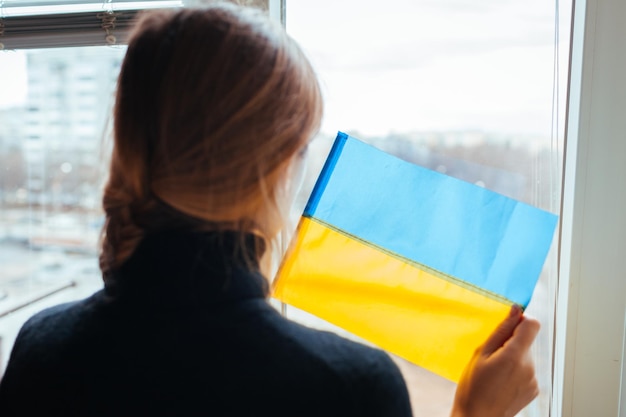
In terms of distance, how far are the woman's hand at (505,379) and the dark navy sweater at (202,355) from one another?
22cm

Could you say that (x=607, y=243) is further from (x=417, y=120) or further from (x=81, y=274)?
(x=81, y=274)

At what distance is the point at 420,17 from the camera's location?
1095 millimetres

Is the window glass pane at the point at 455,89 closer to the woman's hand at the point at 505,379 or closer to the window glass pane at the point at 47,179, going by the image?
the woman's hand at the point at 505,379

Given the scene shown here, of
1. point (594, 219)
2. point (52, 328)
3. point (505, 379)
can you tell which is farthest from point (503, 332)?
point (52, 328)

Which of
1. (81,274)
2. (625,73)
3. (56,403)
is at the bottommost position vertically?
(81,274)

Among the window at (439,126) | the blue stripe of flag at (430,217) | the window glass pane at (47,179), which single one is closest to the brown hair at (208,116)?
the blue stripe of flag at (430,217)

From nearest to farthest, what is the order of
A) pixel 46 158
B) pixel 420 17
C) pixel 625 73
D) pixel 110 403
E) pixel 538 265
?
pixel 110 403 < pixel 538 265 < pixel 625 73 < pixel 420 17 < pixel 46 158

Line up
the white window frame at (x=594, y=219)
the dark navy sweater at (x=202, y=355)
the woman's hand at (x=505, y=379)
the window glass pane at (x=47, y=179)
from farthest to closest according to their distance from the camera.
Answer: the window glass pane at (x=47, y=179)
the white window frame at (x=594, y=219)
the woman's hand at (x=505, y=379)
the dark navy sweater at (x=202, y=355)

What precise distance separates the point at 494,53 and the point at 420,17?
0.15 metres

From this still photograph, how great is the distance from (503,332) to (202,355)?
1.46 feet

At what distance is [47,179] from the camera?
126cm

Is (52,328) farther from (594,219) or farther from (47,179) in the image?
(594,219)

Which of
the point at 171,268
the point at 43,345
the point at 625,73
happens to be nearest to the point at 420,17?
the point at 625,73

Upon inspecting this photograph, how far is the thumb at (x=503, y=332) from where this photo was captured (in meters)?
0.83
